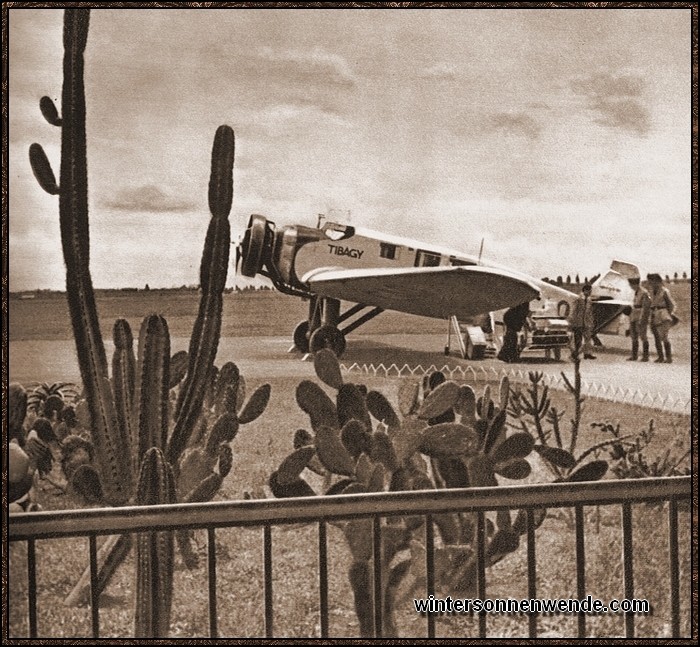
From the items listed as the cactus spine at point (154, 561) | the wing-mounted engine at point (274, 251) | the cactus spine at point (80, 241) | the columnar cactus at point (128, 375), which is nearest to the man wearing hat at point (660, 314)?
the wing-mounted engine at point (274, 251)

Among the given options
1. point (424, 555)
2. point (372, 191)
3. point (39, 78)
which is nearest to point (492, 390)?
point (424, 555)

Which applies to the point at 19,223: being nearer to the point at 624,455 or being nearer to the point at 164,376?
the point at 164,376

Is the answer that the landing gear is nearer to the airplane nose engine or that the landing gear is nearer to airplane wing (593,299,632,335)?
the airplane nose engine

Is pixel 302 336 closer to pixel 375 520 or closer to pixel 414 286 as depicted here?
pixel 414 286

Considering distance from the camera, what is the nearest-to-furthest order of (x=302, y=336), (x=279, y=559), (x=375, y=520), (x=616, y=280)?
(x=375, y=520) → (x=279, y=559) → (x=302, y=336) → (x=616, y=280)

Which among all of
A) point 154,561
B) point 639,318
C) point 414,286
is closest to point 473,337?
point 414,286

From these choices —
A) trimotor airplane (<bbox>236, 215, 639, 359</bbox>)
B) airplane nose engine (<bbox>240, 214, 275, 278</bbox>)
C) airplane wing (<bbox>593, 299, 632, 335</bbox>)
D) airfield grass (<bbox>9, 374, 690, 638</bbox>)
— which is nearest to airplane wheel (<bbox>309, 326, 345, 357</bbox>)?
trimotor airplane (<bbox>236, 215, 639, 359</bbox>)
